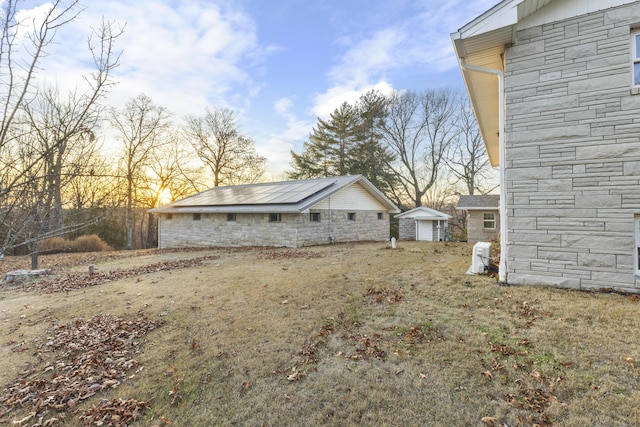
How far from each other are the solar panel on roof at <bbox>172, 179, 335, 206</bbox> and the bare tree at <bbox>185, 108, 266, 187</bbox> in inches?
309

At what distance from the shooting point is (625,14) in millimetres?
4938

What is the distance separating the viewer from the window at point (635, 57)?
193 inches

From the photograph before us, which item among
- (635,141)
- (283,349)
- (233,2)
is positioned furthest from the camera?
→ (233,2)

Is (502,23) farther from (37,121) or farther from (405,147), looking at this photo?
(405,147)

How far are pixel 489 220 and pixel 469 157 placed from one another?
10156mm

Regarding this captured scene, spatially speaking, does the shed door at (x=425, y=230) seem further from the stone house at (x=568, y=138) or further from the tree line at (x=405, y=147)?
the stone house at (x=568, y=138)

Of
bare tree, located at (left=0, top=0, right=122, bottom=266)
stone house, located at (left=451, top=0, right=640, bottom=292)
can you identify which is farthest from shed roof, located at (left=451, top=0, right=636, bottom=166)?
bare tree, located at (left=0, top=0, right=122, bottom=266)

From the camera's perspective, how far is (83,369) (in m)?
3.91

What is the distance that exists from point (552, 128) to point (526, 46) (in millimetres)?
1660

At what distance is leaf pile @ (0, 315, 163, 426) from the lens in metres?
3.17

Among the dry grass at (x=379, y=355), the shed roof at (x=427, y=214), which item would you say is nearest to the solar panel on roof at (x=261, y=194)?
the shed roof at (x=427, y=214)

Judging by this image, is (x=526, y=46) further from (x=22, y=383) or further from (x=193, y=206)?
(x=193, y=206)

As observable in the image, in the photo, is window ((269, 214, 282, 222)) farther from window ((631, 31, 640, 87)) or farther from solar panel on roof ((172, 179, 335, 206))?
window ((631, 31, 640, 87))

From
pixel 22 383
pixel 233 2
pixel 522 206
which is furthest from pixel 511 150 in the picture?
pixel 22 383
